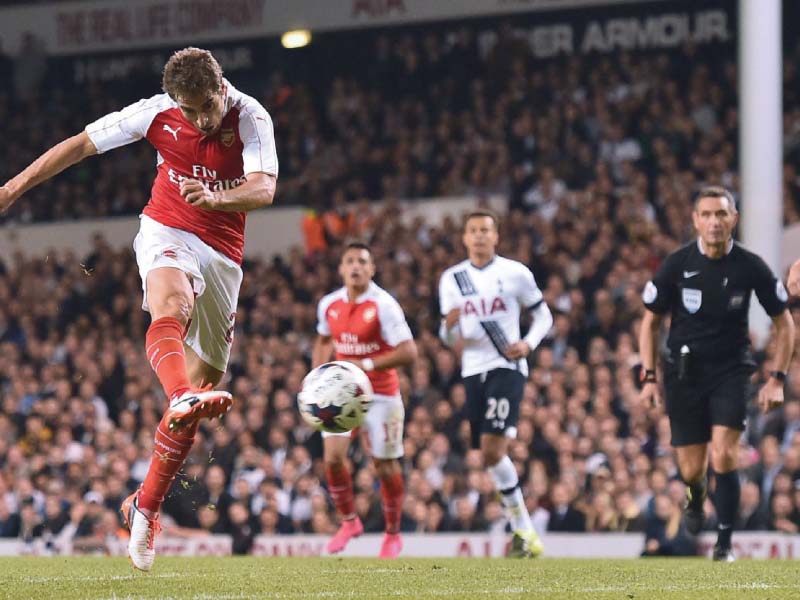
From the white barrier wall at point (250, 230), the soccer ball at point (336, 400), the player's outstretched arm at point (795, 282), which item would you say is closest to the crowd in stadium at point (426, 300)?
the white barrier wall at point (250, 230)

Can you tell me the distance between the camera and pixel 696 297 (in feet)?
29.6

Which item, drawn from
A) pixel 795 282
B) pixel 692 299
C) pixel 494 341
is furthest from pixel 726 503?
pixel 795 282

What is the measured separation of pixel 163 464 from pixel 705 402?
150 inches

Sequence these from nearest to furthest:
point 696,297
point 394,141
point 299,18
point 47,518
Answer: point 696,297 → point 47,518 → point 394,141 → point 299,18

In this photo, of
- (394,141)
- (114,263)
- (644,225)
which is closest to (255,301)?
(114,263)

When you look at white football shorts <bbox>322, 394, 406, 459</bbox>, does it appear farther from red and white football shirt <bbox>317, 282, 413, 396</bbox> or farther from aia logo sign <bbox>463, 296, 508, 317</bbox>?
aia logo sign <bbox>463, 296, 508, 317</bbox>

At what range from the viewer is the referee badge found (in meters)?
9.02

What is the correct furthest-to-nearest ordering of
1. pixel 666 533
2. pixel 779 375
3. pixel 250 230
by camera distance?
pixel 250 230
pixel 666 533
pixel 779 375

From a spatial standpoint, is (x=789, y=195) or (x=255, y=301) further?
(x=255, y=301)

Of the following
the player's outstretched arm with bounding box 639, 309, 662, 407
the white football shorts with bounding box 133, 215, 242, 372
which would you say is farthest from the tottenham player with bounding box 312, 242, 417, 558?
the white football shorts with bounding box 133, 215, 242, 372

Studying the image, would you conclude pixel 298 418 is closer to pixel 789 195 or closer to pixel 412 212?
pixel 412 212

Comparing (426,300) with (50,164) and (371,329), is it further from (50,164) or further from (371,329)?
(50,164)

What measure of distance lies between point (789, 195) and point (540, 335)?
24.9 feet

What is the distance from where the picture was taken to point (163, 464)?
274 inches
